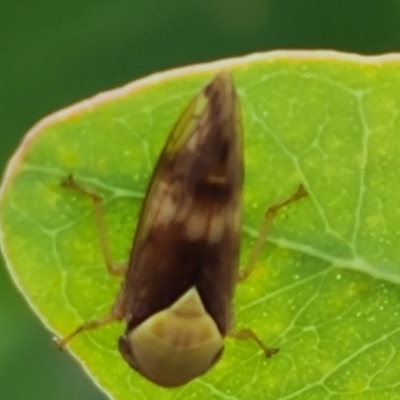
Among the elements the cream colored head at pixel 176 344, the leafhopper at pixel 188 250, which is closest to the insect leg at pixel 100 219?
the leafhopper at pixel 188 250

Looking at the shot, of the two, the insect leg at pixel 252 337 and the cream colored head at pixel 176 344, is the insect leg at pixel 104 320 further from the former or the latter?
the insect leg at pixel 252 337

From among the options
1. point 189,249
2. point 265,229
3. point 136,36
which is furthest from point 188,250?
point 136,36

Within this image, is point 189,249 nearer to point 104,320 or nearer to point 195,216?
point 195,216

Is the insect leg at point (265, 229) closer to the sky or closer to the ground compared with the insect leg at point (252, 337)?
closer to the sky

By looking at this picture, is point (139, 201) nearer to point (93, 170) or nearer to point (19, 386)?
point (93, 170)

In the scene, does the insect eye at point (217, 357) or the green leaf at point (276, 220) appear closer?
the green leaf at point (276, 220)

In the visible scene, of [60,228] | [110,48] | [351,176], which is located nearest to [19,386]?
[110,48]

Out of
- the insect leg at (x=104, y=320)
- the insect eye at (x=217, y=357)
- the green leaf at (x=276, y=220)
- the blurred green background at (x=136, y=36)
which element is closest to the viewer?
the green leaf at (x=276, y=220)
